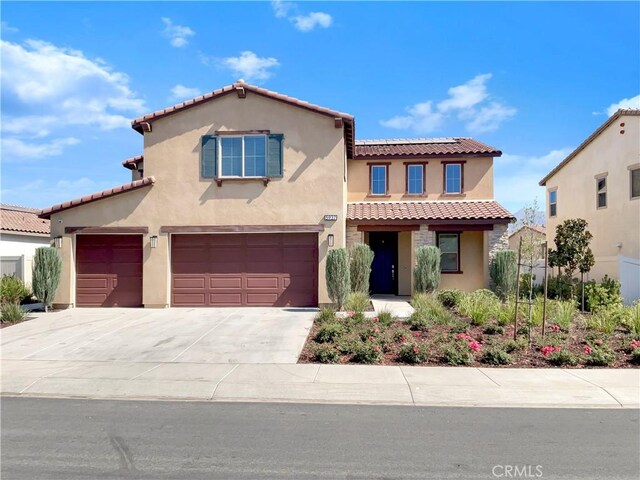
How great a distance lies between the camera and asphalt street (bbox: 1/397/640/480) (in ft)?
15.4

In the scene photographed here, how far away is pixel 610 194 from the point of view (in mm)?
20250

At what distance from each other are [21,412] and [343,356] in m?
5.48

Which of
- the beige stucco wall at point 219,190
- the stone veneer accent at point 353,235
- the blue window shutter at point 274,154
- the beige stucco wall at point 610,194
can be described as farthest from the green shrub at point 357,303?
the beige stucco wall at point 610,194

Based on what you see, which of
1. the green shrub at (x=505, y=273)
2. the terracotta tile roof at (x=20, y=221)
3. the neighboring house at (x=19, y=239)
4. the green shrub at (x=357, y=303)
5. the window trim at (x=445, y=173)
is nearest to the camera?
the green shrub at (x=357, y=303)

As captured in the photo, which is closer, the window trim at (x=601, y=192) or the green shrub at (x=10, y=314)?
the green shrub at (x=10, y=314)

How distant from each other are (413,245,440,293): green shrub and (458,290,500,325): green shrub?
2263 millimetres

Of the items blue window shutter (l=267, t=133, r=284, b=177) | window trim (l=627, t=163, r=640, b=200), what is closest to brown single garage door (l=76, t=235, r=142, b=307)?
blue window shutter (l=267, t=133, r=284, b=177)

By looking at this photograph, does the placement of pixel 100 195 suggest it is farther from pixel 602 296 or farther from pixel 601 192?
pixel 601 192

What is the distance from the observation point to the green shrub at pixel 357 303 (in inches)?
548

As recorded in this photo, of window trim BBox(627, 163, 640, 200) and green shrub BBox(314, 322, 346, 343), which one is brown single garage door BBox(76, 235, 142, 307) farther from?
window trim BBox(627, 163, 640, 200)

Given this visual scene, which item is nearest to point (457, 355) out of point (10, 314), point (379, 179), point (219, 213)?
point (219, 213)

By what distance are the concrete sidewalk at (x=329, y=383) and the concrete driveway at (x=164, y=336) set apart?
652 mm

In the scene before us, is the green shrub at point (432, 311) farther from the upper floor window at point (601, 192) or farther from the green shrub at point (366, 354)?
the upper floor window at point (601, 192)

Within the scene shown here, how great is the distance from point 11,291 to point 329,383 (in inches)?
507
